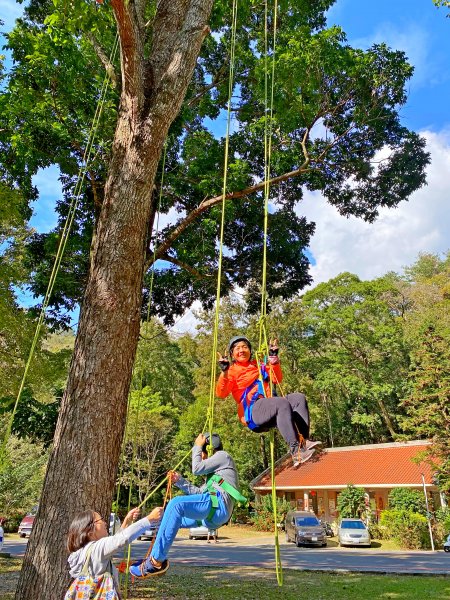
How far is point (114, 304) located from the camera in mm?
4418

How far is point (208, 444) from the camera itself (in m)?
3.48

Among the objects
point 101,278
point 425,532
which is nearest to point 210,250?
point 101,278

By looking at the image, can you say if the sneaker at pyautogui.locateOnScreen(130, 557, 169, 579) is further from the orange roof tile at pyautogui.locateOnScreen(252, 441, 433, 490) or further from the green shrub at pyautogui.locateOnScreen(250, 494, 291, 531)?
the green shrub at pyautogui.locateOnScreen(250, 494, 291, 531)

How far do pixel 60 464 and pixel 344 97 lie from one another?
8918 millimetres

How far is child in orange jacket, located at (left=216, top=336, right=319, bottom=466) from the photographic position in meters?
3.49

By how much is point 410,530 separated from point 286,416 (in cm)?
1986

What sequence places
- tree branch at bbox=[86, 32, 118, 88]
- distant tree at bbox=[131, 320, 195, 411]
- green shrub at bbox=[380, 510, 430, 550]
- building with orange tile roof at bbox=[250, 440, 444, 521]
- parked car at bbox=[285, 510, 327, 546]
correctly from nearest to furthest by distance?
tree branch at bbox=[86, 32, 118, 88], green shrub at bbox=[380, 510, 430, 550], parked car at bbox=[285, 510, 327, 546], building with orange tile roof at bbox=[250, 440, 444, 521], distant tree at bbox=[131, 320, 195, 411]

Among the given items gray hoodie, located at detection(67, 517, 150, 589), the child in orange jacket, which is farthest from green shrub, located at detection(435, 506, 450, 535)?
gray hoodie, located at detection(67, 517, 150, 589)

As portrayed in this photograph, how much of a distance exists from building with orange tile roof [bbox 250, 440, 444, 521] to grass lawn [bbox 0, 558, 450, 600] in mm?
10793

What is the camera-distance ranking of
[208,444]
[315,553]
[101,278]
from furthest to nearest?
[315,553]
[101,278]
[208,444]

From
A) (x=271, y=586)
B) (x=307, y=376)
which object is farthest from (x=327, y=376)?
(x=271, y=586)

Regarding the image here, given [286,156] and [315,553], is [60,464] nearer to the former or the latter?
[286,156]

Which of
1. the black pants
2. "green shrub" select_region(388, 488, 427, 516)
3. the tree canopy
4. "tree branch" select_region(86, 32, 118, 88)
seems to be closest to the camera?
the black pants

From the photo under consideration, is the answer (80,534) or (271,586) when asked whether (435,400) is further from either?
(80,534)
